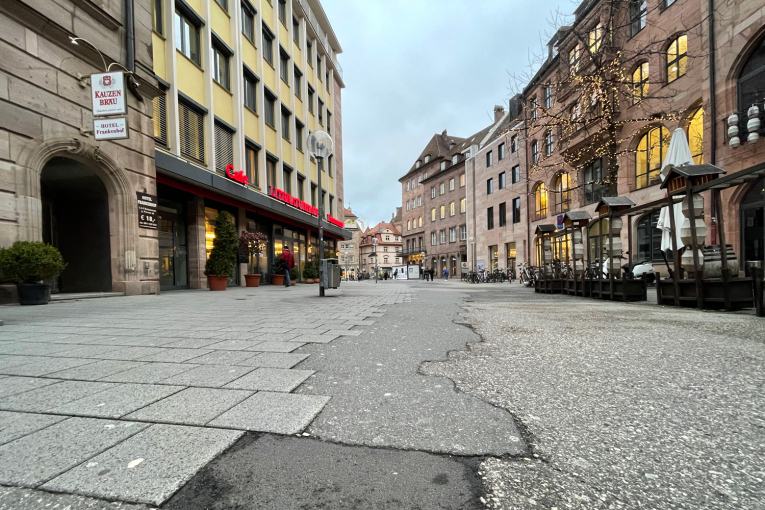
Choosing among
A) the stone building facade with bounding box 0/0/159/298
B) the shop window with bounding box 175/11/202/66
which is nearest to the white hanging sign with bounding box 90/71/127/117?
the stone building facade with bounding box 0/0/159/298

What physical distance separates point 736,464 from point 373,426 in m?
1.38

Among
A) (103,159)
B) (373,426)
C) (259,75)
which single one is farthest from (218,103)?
(373,426)

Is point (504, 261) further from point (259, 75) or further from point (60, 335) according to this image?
point (60, 335)

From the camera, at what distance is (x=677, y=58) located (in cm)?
1465

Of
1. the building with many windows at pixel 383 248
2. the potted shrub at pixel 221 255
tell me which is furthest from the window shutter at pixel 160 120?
the building with many windows at pixel 383 248

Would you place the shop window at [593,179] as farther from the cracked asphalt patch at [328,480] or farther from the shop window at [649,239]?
the cracked asphalt patch at [328,480]

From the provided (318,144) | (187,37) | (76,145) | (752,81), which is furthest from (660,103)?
(76,145)

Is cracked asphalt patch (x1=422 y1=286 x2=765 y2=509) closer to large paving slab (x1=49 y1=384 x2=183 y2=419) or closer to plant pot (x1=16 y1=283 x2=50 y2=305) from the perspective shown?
large paving slab (x1=49 y1=384 x2=183 y2=419)

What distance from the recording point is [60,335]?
4.04m

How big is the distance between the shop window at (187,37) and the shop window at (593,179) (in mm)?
20008

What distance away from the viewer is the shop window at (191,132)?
41.5 feet

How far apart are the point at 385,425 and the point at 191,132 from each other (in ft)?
47.4

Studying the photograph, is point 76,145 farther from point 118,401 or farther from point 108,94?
point 118,401

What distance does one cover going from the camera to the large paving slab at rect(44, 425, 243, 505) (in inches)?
46.7
